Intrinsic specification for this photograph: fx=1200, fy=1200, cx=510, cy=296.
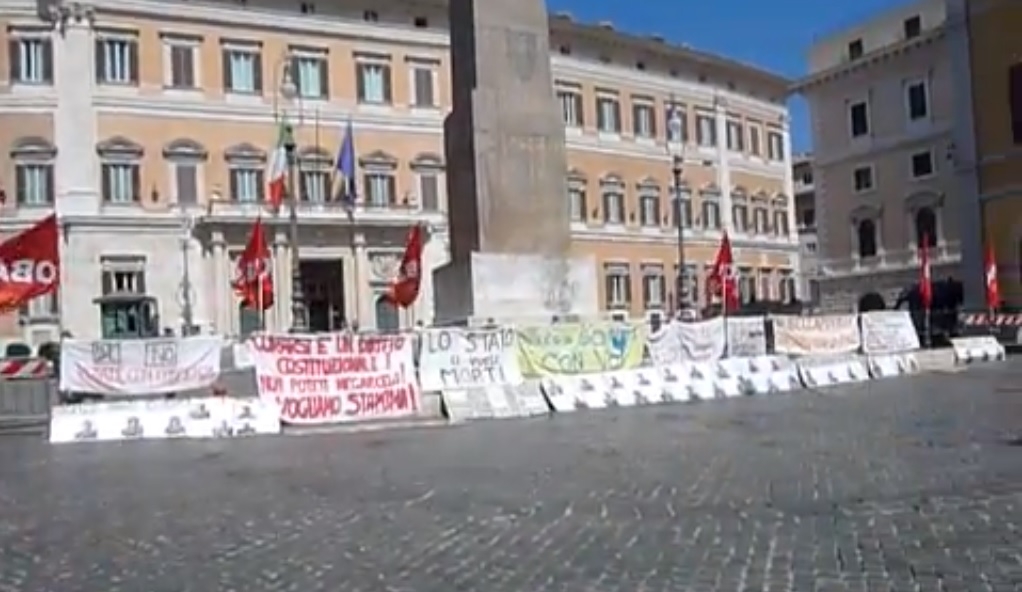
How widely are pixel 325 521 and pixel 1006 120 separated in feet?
131

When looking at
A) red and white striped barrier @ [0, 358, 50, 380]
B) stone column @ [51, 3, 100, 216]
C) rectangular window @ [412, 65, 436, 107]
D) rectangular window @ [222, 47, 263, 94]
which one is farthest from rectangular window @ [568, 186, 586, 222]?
red and white striped barrier @ [0, 358, 50, 380]

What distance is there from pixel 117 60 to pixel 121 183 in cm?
449

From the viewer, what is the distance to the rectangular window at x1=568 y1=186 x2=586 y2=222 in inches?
2163

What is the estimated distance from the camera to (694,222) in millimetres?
60312

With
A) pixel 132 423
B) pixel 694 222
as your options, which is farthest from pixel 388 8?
pixel 132 423

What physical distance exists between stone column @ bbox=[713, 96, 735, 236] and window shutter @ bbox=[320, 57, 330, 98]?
22.2m

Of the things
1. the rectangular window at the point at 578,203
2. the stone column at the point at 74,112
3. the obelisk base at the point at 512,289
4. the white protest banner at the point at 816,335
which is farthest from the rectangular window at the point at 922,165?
the obelisk base at the point at 512,289

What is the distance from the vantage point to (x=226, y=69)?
1802 inches

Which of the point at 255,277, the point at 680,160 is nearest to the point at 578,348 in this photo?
the point at 255,277

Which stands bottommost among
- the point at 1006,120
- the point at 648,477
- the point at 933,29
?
the point at 648,477

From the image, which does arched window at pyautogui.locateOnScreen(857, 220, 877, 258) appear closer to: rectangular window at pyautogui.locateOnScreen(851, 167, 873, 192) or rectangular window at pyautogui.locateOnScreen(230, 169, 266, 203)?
rectangular window at pyautogui.locateOnScreen(851, 167, 873, 192)

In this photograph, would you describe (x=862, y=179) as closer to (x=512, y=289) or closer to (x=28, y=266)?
(x=512, y=289)

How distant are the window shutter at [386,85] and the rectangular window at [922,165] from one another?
75.6 feet

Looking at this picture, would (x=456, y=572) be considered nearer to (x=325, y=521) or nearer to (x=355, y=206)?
(x=325, y=521)
